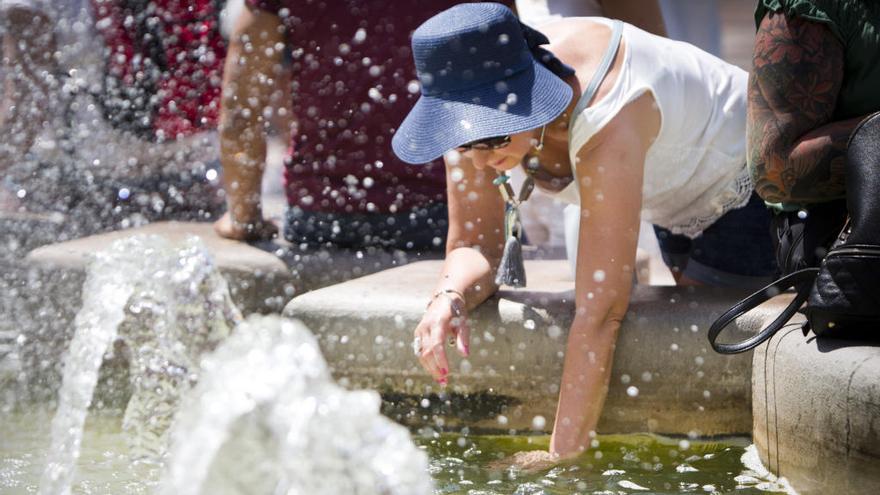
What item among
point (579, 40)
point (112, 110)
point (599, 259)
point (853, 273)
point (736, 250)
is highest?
point (579, 40)

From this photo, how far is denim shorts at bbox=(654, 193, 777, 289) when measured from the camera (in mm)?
3074

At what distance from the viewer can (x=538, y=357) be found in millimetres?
2908

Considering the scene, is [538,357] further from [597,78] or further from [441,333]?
[597,78]

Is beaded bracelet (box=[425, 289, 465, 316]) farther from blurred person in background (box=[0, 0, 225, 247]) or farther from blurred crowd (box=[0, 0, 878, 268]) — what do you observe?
blurred person in background (box=[0, 0, 225, 247])

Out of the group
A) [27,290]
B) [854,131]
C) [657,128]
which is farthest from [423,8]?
[854,131]

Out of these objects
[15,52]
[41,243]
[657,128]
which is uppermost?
[657,128]

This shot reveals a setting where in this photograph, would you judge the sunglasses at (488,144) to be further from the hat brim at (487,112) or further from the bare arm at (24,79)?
the bare arm at (24,79)

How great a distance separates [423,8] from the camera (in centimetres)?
374

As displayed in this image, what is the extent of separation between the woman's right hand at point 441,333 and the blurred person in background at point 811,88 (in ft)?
2.44

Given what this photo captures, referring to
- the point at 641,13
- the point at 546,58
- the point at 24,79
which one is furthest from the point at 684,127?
the point at 24,79

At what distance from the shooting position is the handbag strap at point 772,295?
7.91 feet

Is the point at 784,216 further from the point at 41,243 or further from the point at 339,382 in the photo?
the point at 41,243

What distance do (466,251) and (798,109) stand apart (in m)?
0.91

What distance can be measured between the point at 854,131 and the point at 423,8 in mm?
1740
